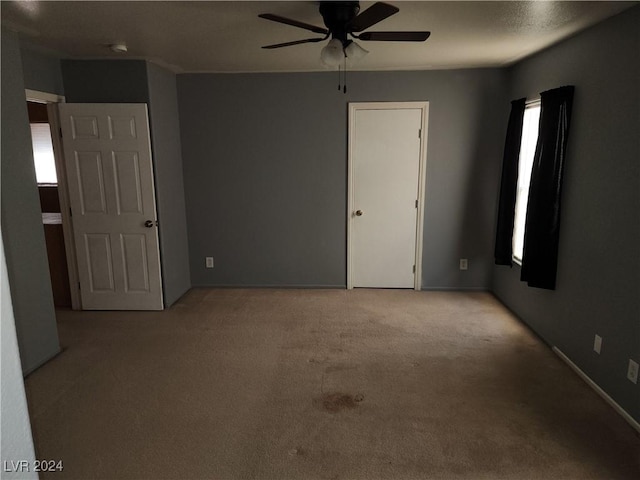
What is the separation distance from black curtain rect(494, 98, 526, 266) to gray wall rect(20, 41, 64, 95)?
13.6 feet

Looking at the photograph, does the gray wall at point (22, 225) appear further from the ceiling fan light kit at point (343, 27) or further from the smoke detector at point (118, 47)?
the ceiling fan light kit at point (343, 27)

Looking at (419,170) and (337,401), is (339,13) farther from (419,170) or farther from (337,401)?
(419,170)

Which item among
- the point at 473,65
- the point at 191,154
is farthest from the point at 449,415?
the point at 191,154

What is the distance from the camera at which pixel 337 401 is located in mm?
2623

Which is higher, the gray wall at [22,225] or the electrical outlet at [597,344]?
the gray wall at [22,225]

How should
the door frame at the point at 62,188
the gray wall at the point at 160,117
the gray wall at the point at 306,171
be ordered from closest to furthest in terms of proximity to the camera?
1. the door frame at the point at 62,188
2. the gray wall at the point at 160,117
3. the gray wall at the point at 306,171

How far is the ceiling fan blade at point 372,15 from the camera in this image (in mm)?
1938

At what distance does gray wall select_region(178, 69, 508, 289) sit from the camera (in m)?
4.36

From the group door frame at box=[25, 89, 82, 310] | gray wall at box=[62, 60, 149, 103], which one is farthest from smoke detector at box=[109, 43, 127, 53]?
door frame at box=[25, 89, 82, 310]

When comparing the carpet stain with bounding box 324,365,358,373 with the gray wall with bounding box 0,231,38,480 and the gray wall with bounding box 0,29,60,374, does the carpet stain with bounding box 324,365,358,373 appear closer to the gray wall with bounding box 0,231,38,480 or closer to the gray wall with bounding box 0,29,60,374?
the gray wall with bounding box 0,29,60,374

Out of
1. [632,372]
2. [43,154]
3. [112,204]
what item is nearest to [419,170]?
[632,372]

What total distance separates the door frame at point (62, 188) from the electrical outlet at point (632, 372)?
14.9 feet

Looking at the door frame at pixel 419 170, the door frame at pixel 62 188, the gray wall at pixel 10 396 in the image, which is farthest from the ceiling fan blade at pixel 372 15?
the door frame at pixel 62 188

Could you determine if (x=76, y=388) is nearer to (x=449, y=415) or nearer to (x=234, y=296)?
(x=234, y=296)
